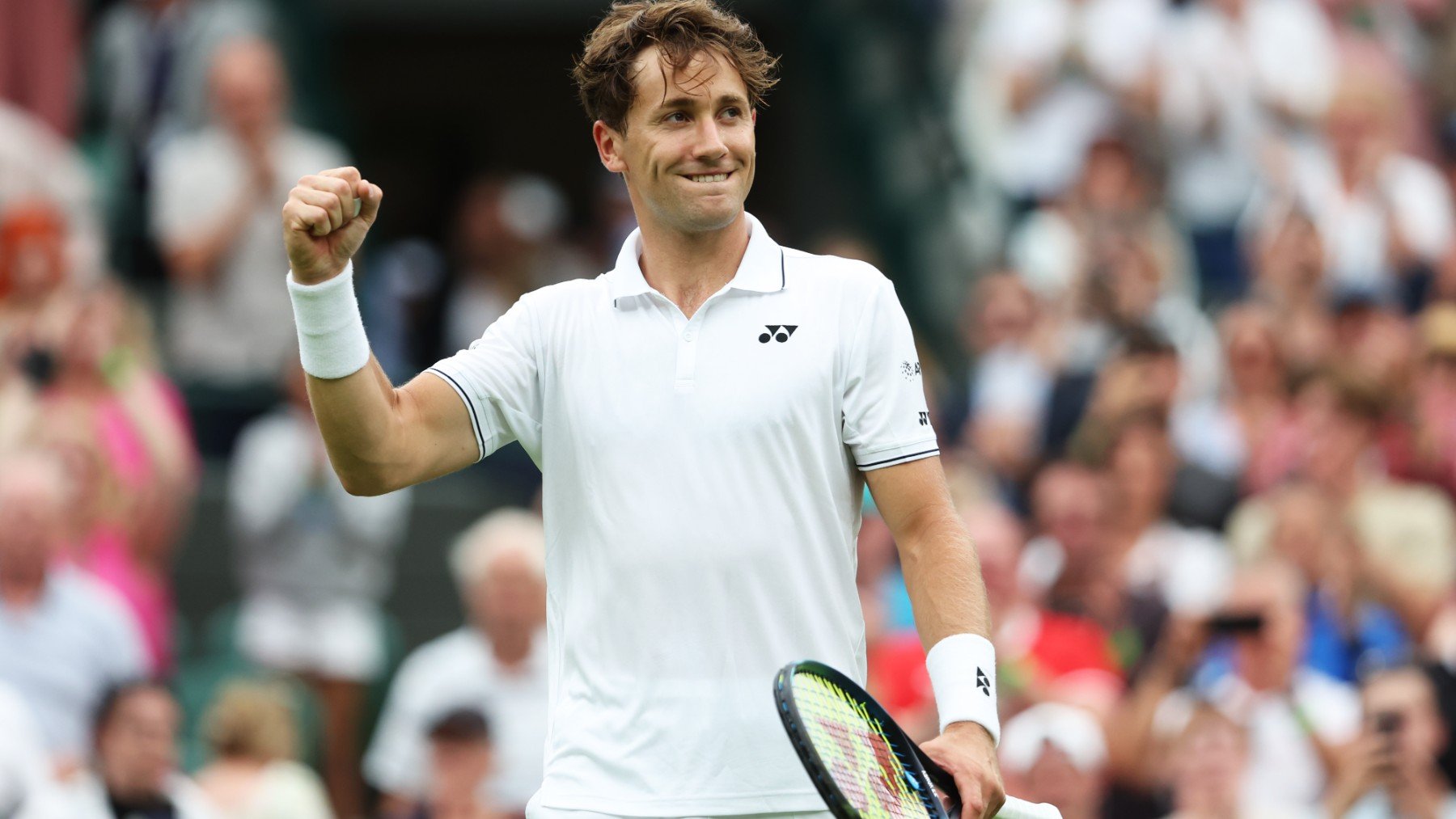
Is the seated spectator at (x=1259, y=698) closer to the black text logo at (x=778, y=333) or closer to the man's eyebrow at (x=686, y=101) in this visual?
the black text logo at (x=778, y=333)

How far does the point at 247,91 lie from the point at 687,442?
6.65 m

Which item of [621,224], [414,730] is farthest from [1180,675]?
[621,224]

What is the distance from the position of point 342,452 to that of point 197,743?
487 centimetres

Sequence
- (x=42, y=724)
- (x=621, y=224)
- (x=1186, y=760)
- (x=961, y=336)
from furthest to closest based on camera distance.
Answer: (x=621, y=224), (x=961, y=336), (x=42, y=724), (x=1186, y=760)

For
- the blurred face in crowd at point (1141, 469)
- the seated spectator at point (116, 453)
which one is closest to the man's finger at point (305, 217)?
the blurred face in crowd at point (1141, 469)

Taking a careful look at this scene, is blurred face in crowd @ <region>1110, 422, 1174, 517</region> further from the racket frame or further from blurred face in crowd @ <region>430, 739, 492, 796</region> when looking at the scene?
the racket frame

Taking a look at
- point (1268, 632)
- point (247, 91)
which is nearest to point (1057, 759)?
point (1268, 632)

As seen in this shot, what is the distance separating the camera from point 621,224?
1298 centimetres

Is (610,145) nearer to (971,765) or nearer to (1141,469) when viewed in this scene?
(971,765)

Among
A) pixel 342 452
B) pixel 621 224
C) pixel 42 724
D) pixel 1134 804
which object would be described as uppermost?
pixel 621 224

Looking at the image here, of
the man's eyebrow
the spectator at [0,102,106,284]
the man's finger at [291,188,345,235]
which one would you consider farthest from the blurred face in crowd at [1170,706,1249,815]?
the spectator at [0,102,106,284]

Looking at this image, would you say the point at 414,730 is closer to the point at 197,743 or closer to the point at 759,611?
the point at 197,743

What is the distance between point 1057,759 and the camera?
22.1ft

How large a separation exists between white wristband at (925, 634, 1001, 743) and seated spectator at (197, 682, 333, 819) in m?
4.25
